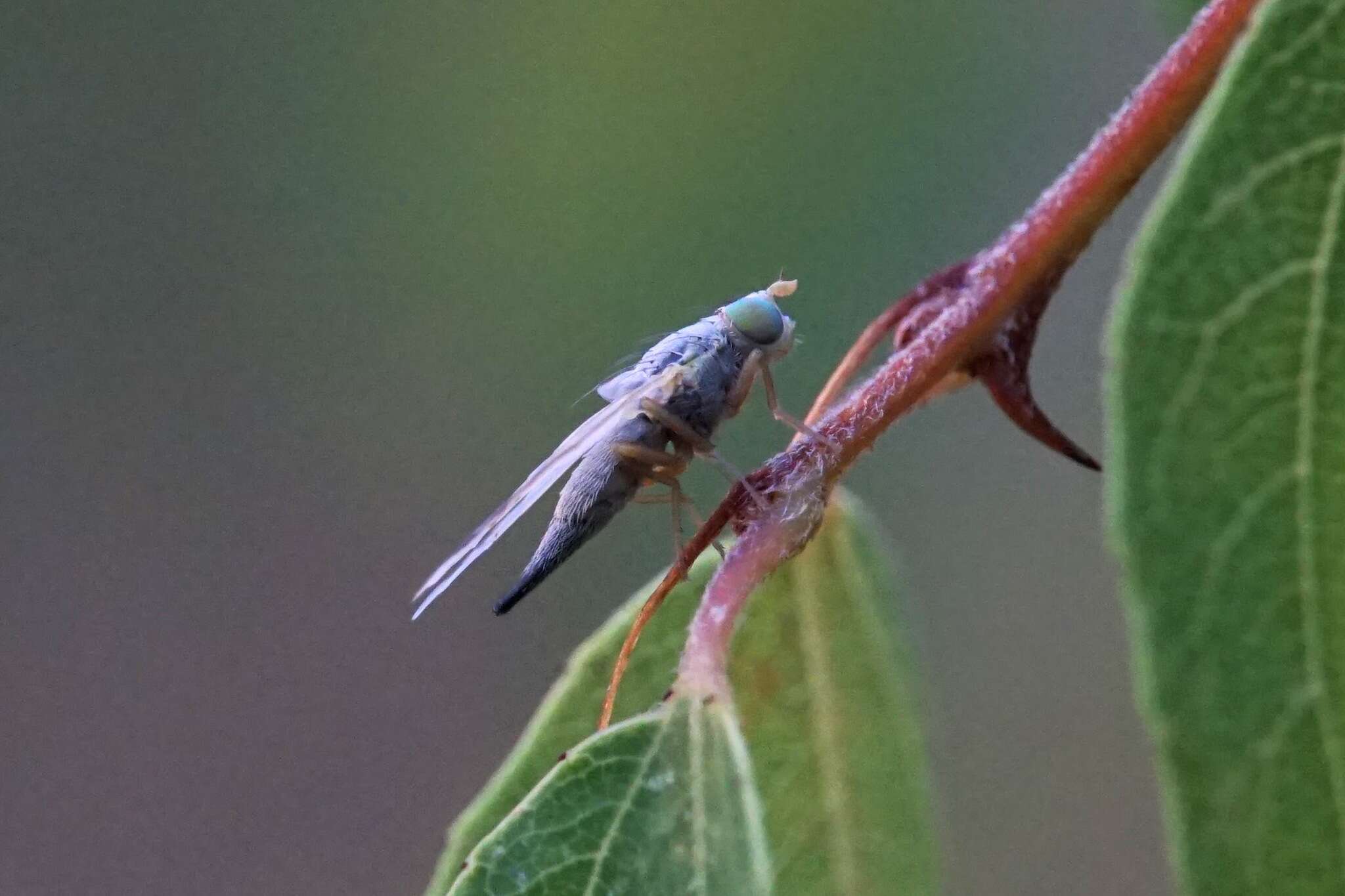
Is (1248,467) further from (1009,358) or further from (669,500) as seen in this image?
(669,500)

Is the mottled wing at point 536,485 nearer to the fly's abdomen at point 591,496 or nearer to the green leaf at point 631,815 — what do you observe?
the fly's abdomen at point 591,496

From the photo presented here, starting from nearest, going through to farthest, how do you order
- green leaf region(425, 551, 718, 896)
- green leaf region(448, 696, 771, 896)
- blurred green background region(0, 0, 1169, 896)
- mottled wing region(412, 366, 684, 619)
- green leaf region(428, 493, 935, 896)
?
green leaf region(448, 696, 771, 896) → green leaf region(425, 551, 718, 896) → green leaf region(428, 493, 935, 896) → mottled wing region(412, 366, 684, 619) → blurred green background region(0, 0, 1169, 896)

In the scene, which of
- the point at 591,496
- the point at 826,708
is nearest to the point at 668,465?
the point at 591,496

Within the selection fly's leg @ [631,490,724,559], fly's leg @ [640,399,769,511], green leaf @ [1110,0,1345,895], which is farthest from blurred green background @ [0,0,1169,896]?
green leaf @ [1110,0,1345,895]

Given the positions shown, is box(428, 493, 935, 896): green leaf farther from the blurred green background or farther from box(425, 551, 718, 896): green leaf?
the blurred green background

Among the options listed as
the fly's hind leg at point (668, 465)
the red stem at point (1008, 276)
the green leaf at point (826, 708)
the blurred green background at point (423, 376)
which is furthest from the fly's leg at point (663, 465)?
the blurred green background at point (423, 376)

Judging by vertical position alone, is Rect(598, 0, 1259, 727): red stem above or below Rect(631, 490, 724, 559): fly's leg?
above

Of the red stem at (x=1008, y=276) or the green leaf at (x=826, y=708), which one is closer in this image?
the red stem at (x=1008, y=276)

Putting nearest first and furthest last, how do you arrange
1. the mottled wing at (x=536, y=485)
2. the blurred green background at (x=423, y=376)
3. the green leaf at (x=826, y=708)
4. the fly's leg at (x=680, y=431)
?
the green leaf at (x=826, y=708) → the mottled wing at (x=536, y=485) → the fly's leg at (x=680, y=431) → the blurred green background at (x=423, y=376)
